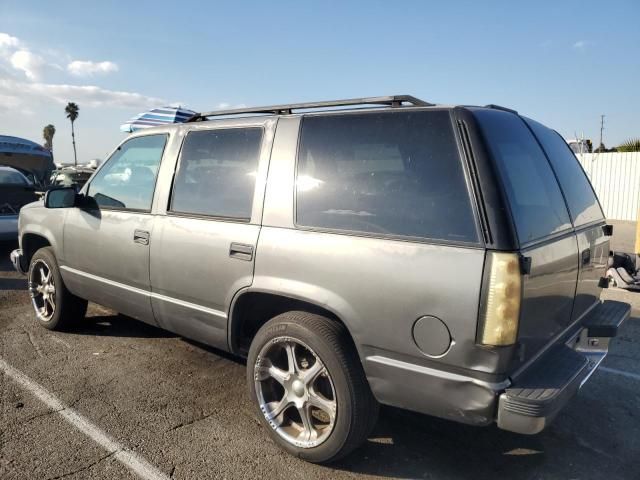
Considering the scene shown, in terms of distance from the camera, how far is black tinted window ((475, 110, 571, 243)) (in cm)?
237

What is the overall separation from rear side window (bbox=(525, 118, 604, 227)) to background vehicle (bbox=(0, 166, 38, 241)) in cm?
838

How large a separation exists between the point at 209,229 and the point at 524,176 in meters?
1.90

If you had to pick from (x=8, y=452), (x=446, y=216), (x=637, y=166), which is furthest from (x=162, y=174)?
(x=637, y=166)

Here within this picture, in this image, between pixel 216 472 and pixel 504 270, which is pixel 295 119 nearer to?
pixel 504 270

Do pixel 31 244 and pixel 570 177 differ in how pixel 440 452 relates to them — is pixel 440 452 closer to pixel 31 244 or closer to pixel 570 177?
pixel 570 177

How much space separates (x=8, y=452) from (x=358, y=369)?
207cm

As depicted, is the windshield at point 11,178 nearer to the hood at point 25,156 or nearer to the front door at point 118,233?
the hood at point 25,156

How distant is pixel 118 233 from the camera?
12.7ft

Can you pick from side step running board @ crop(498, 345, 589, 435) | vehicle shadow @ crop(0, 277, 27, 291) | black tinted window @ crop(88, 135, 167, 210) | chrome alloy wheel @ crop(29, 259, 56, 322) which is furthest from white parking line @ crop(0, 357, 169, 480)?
vehicle shadow @ crop(0, 277, 27, 291)

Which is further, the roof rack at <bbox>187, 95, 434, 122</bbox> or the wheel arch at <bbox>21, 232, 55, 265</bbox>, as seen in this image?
the wheel arch at <bbox>21, 232, 55, 265</bbox>

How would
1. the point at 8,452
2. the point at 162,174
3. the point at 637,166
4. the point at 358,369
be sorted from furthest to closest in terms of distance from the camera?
the point at 637,166 < the point at 162,174 < the point at 8,452 < the point at 358,369

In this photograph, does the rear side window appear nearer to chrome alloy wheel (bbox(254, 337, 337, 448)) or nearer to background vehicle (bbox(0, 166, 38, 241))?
chrome alloy wheel (bbox(254, 337, 337, 448))

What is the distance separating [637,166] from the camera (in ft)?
51.0

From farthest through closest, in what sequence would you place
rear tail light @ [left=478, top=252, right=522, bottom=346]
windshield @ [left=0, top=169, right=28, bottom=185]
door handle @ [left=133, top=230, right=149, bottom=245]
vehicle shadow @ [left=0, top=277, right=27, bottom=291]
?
windshield @ [left=0, top=169, right=28, bottom=185] < vehicle shadow @ [left=0, top=277, right=27, bottom=291] < door handle @ [left=133, top=230, right=149, bottom=245] < rear tail light @ [left=478, top=252, right=522, bottom=346]
